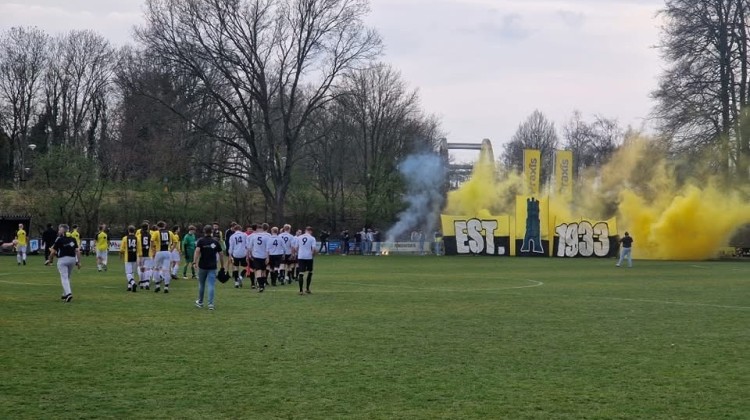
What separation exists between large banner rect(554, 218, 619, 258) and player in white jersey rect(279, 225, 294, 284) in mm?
30456

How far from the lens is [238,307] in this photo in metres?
20.2

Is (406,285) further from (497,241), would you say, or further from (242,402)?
(497,241)

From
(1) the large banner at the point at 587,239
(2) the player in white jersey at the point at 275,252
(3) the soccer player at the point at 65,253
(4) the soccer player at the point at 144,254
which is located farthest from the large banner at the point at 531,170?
(3) the soccer player at the point at 65,253

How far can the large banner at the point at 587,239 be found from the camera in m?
55.9

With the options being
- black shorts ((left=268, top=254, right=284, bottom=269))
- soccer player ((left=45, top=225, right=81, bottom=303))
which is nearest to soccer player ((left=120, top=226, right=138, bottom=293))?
soccer player ((left=45, top=225, right=81, bottom=303))

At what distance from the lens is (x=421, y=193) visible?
71.6 m

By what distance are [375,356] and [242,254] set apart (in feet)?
49.0

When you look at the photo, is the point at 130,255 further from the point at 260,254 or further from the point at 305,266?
the point at 305,266

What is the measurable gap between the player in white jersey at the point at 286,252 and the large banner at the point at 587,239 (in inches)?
1199

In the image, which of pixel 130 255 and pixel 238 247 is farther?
pixel 238 247

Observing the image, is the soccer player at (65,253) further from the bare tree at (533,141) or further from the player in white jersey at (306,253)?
the bare tree at (533,141)

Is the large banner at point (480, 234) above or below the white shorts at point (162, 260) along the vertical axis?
above

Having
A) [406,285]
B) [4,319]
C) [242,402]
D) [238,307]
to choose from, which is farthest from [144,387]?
[406,285]

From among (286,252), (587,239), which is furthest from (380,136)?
(286,252)
